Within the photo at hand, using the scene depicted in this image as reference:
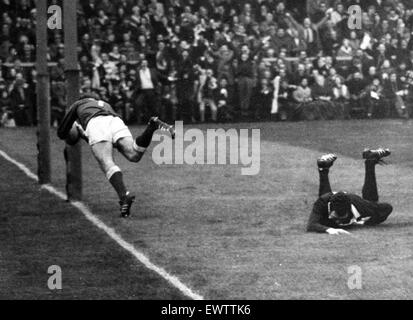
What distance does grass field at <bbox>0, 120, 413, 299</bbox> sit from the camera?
9.43 meters

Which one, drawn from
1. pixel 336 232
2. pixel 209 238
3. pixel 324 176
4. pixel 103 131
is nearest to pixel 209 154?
pixel 103 131

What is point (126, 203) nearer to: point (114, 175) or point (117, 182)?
point (117, 182)

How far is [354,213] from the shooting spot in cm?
1213

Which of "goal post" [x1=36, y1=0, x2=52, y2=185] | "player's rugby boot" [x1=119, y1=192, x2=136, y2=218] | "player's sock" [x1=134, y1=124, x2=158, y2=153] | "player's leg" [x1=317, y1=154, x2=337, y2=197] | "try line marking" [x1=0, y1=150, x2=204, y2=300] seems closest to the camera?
"try line marking" [x1=0, y1=150, x2=204, y2=300]

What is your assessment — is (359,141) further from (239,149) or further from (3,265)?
(3,265)

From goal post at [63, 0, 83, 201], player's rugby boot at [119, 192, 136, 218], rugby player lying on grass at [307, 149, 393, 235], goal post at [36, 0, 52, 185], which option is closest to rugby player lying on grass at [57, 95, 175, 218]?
player's rugby boot at [119, 192, 136, 218]

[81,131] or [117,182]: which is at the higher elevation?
[81,131]

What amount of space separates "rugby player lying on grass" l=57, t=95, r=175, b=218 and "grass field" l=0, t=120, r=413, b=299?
574 millimetres

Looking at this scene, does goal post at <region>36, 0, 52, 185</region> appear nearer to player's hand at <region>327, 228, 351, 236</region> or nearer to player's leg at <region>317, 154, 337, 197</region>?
player's leg at <region>317, 154, 337, 197</region>

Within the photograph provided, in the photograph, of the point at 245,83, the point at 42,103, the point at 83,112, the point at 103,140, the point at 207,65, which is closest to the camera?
the point at 103,140

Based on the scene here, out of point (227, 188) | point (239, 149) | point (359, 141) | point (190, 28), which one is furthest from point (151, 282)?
point (190, 28)

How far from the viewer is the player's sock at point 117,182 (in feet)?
43.0

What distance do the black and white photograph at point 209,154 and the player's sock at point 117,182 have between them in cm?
2

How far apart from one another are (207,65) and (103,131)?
18.7 m
